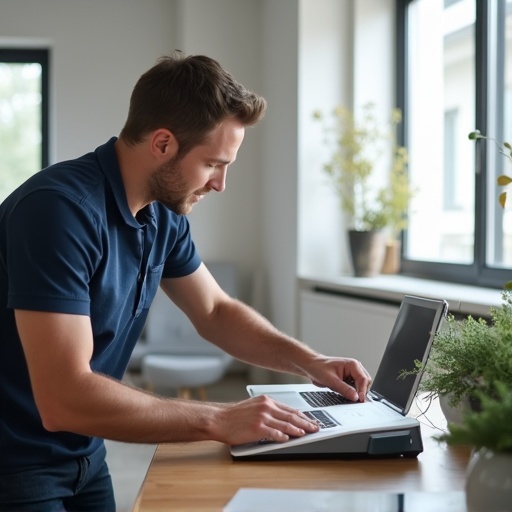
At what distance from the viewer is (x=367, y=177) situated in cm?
460

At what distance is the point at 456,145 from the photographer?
4160 mm

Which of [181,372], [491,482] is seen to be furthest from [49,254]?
[181,372]

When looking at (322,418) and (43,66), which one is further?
(43,66)

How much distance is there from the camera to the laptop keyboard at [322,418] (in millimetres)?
1428

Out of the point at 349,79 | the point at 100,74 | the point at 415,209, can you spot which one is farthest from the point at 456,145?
the point at 100,74

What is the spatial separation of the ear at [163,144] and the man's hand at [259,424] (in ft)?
1.84

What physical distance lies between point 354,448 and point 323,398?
0.30 meters

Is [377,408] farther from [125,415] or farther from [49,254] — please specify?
[49,254]

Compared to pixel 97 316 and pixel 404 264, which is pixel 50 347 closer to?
pixel 97 316

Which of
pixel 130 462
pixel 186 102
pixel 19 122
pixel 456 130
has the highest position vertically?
pixel 19 122

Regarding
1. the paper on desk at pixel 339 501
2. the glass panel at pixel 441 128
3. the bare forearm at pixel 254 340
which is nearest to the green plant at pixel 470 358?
the paper on desk at pixel 339 501

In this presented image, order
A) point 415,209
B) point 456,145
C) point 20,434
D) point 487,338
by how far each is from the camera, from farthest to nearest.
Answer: point 415,209 < point 456,145 < point 20,434 < point 487,338

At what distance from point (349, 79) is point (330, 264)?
104 centimetres

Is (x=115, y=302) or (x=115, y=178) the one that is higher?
(x=115, y=178)
